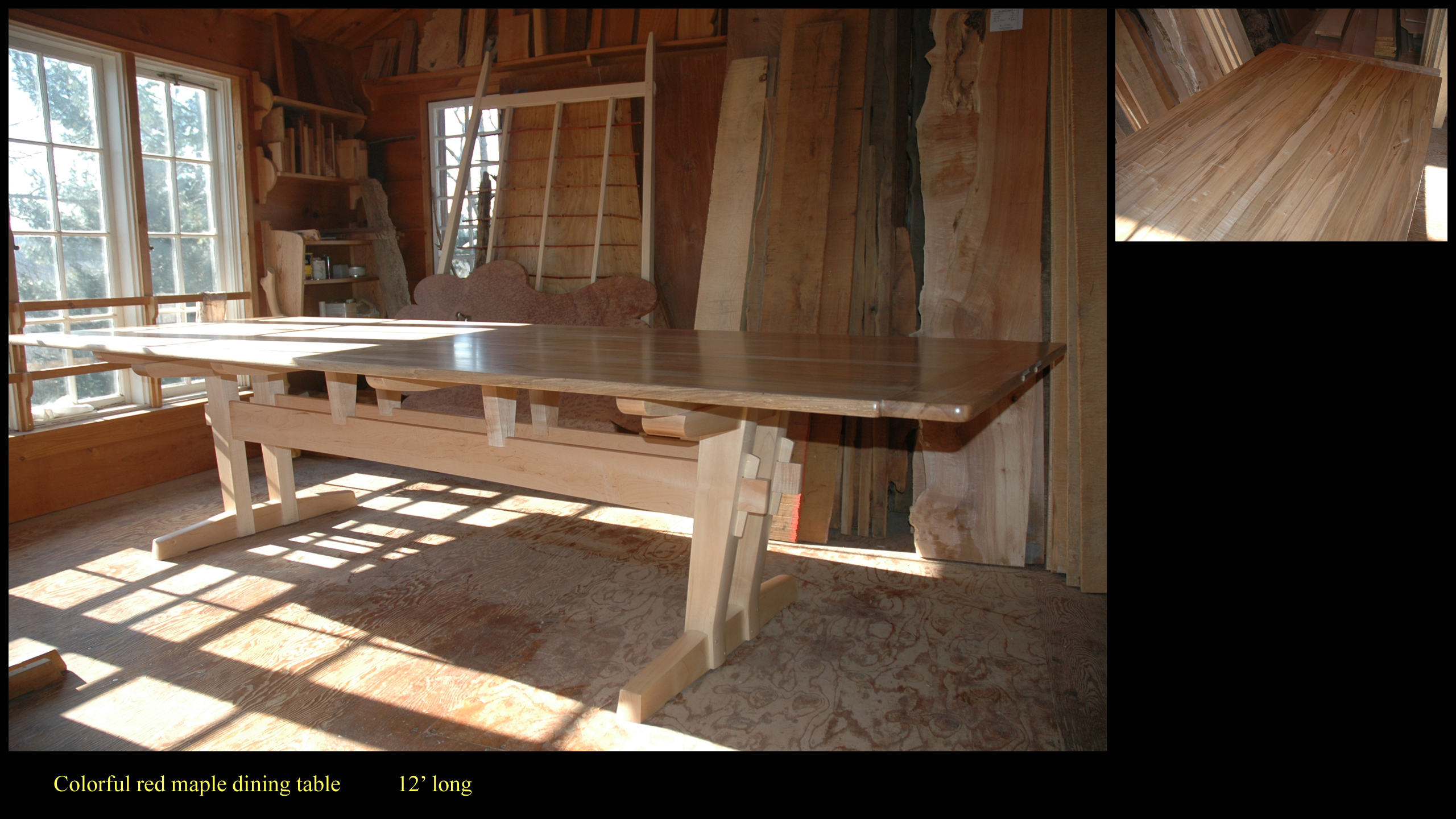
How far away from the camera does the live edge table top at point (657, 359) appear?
5.27ft

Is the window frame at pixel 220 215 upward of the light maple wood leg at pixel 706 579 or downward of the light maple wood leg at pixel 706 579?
upward

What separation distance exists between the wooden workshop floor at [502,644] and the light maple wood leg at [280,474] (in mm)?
103

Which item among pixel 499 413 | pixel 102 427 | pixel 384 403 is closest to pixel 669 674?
pixel 499 413

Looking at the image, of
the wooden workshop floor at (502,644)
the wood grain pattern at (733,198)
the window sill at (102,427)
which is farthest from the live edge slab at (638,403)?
the window sill at (102,427)

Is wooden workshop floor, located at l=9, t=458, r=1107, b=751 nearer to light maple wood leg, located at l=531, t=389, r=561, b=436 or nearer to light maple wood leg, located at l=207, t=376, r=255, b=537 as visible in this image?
light maple wood leg, located at l=207, t=376, r=255, b=537

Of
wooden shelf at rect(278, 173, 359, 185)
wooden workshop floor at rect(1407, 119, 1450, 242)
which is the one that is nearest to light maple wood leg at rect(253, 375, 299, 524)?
wooden shelf at rect(278, 173, 359, 185)

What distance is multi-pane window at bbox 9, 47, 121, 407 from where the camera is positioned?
3812 mm

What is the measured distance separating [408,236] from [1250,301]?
5.14 meters

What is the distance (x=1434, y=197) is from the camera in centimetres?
218

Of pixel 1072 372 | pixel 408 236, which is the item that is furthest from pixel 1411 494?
pixel 408 236

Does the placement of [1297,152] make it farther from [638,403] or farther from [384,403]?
[384,403]

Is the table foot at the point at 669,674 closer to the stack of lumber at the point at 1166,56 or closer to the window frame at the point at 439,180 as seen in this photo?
the stack of lumber at the point at 1166,56
